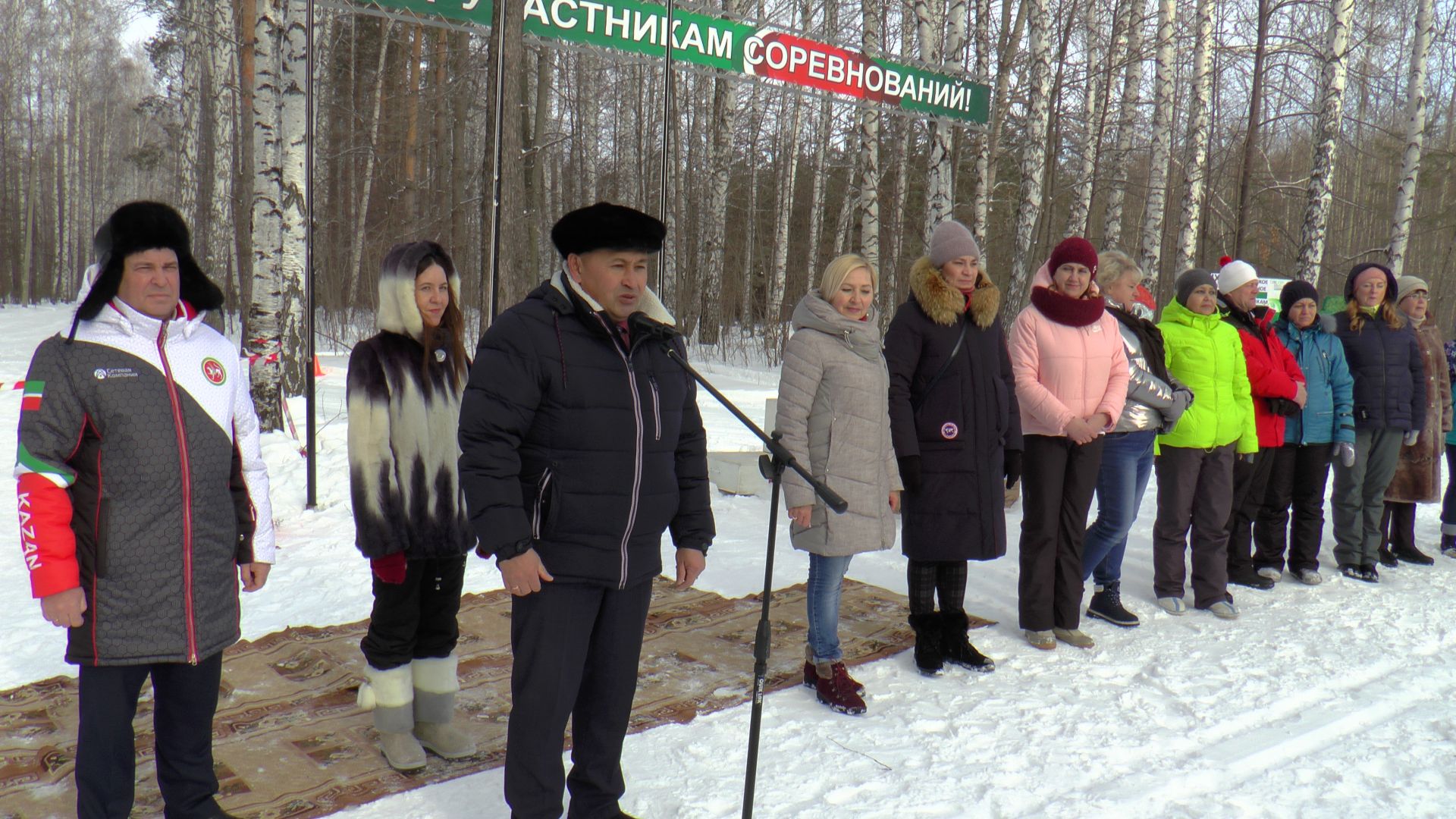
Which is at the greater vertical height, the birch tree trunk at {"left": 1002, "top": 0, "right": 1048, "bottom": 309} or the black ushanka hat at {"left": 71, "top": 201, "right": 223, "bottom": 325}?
the birch tree trunk at {"left": 1002, "top": 0, "right": 1048, "bottom": 309}

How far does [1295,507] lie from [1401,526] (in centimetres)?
114

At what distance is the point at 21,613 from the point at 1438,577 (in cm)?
777

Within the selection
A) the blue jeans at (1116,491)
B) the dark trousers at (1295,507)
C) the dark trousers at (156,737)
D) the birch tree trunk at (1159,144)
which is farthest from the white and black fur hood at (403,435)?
the birch tree trunk at (1159,144)

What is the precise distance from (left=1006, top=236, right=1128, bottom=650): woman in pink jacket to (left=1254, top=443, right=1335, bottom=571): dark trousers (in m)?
2.00

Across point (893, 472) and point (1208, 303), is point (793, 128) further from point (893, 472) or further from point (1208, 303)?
point (893, 472)

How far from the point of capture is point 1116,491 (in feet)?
16.4

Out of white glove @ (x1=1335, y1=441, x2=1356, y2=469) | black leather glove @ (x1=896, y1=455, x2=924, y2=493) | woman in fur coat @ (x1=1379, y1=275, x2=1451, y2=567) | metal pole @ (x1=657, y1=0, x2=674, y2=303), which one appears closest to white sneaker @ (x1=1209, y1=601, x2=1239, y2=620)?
white glove @ (x1=1335, y1=441, x2=1356, y2=469)

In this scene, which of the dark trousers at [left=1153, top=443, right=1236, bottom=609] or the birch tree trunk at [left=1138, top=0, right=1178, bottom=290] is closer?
the dark trousers at [left=1153, top=443, right=1236, bottom=609]

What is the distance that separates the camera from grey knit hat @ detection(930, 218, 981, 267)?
4.20m

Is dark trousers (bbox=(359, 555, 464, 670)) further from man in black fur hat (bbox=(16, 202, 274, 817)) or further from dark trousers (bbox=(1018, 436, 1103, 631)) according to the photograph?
dark trousers (bbox=(1018, 436, 1103, 631))

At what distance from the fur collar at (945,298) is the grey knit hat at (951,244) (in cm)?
5

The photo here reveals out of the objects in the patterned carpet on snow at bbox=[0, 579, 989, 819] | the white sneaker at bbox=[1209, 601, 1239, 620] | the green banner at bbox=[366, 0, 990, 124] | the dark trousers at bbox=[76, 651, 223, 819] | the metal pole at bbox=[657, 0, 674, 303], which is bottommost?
the patterned carpet on snow at bbox=[0, 579, 989, 819]

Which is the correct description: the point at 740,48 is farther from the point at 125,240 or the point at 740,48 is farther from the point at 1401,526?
the point at 125,240

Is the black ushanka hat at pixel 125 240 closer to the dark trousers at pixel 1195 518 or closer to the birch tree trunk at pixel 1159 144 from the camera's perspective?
the dark trousers at pixel 1195 518
